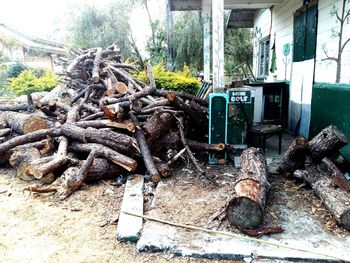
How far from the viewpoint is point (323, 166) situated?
3832mm

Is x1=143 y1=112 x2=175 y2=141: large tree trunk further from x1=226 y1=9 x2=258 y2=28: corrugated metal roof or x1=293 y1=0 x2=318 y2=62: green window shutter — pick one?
x1=226 y1=9 x2=258 y2=28: corrugated metal roof

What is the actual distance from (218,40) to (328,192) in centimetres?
301

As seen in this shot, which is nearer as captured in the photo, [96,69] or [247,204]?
[247,204]

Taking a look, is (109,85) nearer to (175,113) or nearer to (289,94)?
(175,113)

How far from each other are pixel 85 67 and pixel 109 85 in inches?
83.0

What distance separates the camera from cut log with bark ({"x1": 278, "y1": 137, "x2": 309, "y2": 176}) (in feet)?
12.9

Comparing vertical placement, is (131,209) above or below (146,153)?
below

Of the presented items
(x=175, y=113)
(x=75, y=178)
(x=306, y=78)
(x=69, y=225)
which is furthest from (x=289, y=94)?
(x=69, y=225)

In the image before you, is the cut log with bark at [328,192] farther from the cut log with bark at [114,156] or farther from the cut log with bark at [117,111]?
the cut log with bark at [117,111]

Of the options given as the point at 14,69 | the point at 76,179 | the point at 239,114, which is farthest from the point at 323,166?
the point at 14,69

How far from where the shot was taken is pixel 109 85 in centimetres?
711

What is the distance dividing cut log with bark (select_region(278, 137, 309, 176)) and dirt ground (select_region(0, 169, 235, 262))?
7.24 ft

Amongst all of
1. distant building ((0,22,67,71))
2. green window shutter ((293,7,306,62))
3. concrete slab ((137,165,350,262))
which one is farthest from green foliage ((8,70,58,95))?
distant building ((0,22,67,71))

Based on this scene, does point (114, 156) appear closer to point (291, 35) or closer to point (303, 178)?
point (303, 178)
